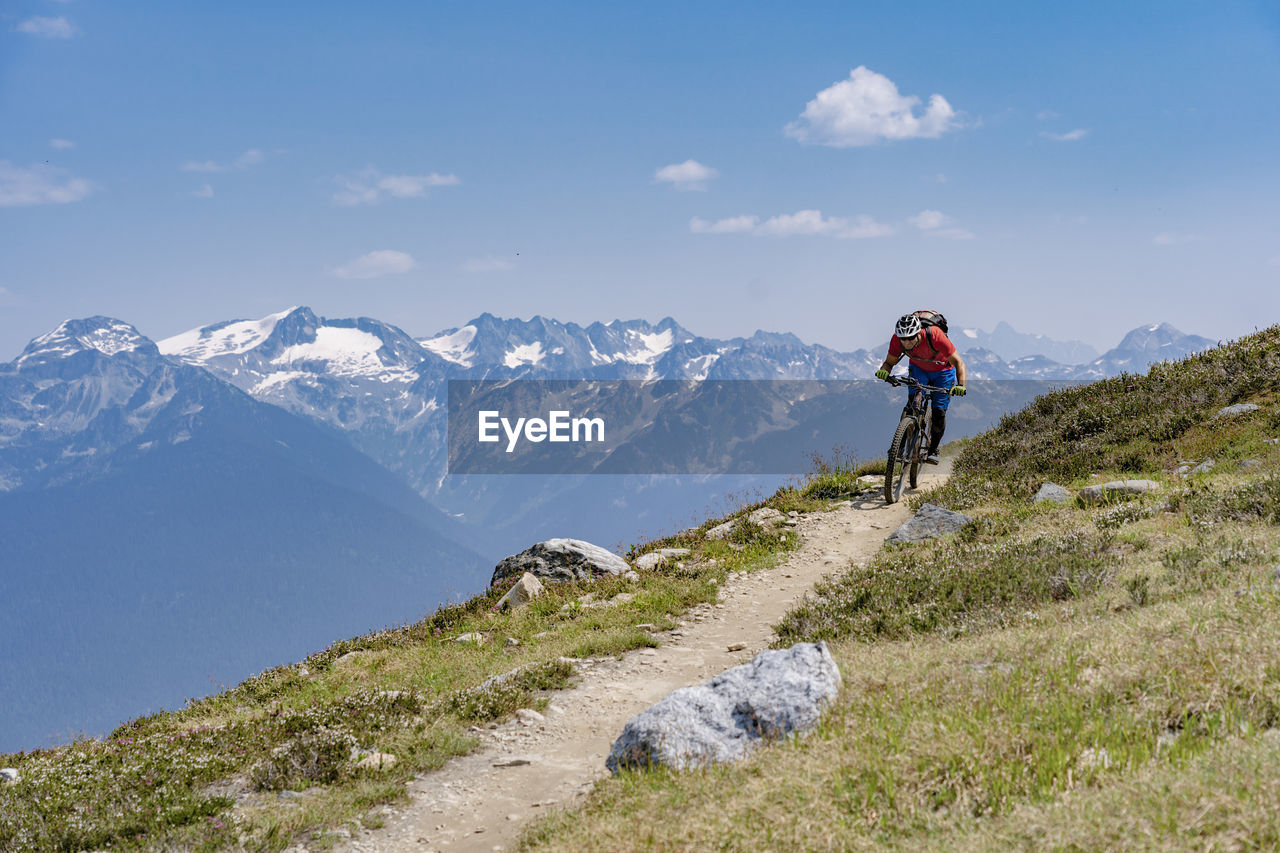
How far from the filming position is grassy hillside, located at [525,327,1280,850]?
363 centimetres

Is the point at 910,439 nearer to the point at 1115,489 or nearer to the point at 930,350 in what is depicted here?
the point at 930,350

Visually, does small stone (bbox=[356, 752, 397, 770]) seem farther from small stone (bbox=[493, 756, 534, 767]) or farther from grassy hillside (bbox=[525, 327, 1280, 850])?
grassy hillside (bbox=[525, 327, 1280, 850])

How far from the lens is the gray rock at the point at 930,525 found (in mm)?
13328

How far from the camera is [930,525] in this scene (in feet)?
44.6

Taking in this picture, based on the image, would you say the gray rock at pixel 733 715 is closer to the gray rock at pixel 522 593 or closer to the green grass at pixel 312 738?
the green grass at pixel 312 738

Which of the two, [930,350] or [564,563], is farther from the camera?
[930,350]

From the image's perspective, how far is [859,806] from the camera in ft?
13.9

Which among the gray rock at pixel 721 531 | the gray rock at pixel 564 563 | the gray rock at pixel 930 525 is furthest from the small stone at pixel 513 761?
the gray rock at pixel 721 531

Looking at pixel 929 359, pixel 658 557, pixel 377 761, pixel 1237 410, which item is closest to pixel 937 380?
pixel 929 359

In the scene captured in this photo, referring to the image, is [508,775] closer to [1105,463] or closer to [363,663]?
[363,663]

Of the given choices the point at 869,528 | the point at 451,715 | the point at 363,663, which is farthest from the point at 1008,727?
the point at 869,528

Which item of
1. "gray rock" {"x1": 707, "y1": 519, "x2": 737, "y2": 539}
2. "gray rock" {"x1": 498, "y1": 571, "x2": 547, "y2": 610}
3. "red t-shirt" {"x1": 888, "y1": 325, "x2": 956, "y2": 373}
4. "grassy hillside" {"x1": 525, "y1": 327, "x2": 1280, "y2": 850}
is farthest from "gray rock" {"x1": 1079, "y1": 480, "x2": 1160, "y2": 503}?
"gray rock" {"x1": 498, "y1": 571, "x2": 547, "y2": 610}

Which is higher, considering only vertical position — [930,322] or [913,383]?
[930,322]

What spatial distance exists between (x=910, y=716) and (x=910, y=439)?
1335 centimetres
